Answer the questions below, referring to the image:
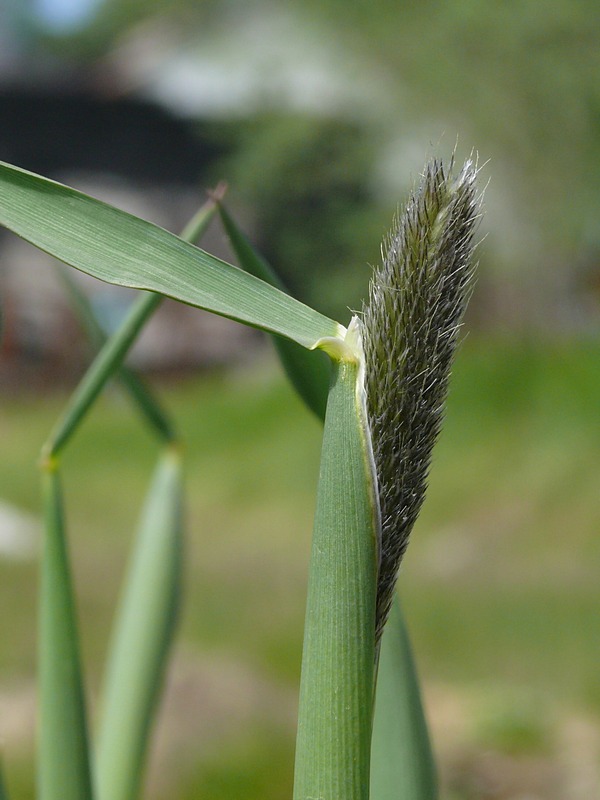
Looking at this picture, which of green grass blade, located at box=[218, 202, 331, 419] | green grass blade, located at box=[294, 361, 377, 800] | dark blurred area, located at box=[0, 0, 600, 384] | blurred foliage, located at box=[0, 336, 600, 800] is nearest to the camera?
green grass blade, located at box=[294, 361, 377, 800]

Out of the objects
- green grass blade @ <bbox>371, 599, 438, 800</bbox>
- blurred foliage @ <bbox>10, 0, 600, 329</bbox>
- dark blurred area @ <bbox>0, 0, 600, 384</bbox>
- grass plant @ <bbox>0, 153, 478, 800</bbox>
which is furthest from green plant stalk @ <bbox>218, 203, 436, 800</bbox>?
dark blurred area @ <bbox>0, 0, 600, 384</bbox>

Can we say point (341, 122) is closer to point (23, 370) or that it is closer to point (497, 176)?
point (497, 176)

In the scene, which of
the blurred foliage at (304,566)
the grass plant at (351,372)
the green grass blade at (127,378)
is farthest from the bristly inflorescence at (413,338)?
the blurred foliage at (304,566)

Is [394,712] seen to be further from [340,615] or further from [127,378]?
[127,378]

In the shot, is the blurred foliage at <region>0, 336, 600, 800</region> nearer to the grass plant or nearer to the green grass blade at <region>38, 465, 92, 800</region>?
the green grass blade at <region>38, 465, 92, 800</region>

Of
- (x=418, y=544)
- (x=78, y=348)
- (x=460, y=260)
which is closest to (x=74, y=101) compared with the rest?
(x=78, y=348)

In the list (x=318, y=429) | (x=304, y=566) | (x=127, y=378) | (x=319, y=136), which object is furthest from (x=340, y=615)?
(x=319, y=136)

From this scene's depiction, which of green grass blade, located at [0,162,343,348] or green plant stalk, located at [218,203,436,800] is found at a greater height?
green grass blade, located at [0,162,343,348]
